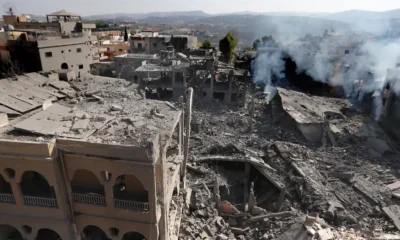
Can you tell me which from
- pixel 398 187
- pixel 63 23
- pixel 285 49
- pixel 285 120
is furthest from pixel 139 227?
pixel 285 49

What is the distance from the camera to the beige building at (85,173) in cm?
1012

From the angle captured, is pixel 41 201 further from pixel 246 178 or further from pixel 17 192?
pixel 246 178

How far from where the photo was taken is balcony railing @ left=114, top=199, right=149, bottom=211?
10948 mm

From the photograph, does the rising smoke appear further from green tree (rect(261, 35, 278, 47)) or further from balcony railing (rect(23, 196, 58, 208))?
balcony railing (rect(23, 196, 58, 208))

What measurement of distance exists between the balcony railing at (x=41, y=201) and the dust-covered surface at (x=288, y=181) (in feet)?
21.5

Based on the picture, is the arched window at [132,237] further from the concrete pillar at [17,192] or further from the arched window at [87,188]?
the concrete pillar at [17,192]

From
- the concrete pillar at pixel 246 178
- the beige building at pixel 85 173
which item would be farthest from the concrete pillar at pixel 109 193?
the concrete pillar at pixel 246 178

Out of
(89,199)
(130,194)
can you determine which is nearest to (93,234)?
(89,199)

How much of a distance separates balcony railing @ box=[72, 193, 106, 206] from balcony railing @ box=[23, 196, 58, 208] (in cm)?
74

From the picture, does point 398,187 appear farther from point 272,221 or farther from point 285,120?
point 285,120

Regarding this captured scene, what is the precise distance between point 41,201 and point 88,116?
3.83 metres

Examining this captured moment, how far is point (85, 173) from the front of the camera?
1164 cm

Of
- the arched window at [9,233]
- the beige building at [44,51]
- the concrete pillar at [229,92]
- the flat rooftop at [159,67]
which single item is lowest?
the arched window at [9,233]

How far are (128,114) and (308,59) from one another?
3642 centimetres
